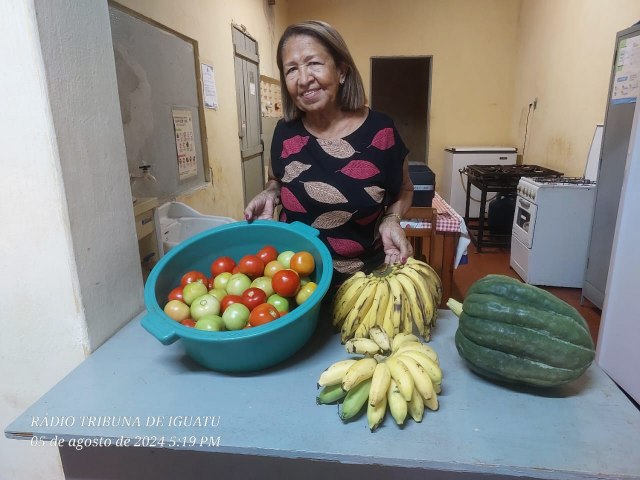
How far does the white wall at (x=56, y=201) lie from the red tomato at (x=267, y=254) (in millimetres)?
380

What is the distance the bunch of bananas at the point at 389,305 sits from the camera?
40.3 inches

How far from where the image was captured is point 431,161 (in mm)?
6086

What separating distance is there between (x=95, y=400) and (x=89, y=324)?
0.22 metres

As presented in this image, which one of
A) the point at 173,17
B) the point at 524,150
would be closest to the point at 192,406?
the point at 173,17

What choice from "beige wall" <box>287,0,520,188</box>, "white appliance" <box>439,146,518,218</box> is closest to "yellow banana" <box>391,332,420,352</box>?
"white appliance" <box>439,146,518,218</box>

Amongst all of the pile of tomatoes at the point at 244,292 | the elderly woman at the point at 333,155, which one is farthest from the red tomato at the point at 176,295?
the elderly woman at the point at 333,155

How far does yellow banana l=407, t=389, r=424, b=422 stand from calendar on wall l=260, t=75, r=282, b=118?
431 centimetres

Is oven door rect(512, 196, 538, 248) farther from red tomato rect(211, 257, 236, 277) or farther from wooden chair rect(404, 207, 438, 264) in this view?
red tomato rect(211, 257, 236, 277)

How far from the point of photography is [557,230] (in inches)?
138

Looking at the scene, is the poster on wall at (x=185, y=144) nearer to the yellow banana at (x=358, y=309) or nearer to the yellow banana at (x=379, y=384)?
the yellow banana at (x=358, y=309)

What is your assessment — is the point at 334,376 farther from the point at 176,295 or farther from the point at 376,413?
the point at 176,295

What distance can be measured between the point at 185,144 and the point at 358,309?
221 cm

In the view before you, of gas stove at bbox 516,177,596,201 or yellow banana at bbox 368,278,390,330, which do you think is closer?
yellow banana at bbox 368,278,390,330

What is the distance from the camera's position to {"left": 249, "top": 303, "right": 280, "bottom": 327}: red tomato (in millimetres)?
898
